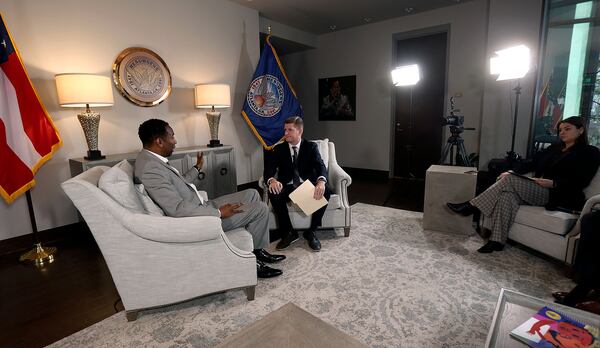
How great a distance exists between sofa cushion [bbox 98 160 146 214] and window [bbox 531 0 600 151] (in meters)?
4.49

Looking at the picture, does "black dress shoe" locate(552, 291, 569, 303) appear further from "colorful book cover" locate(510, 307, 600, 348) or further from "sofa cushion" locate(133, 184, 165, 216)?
"sofa cushion" locate(133, 184, 165, 216)

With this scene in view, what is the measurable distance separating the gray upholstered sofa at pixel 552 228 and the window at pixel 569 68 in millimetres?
2060

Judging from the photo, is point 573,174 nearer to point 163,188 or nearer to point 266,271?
point 266,271

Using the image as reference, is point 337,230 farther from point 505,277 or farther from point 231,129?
point 231,129

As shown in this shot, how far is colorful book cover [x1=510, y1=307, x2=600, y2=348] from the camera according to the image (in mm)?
1063

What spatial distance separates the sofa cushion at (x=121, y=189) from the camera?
1.54 meters

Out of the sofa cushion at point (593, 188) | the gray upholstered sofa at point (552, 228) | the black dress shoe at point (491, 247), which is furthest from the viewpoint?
the black dress shoe at point (491, 247)

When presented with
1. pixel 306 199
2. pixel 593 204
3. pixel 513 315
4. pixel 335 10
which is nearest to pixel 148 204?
pixel 306 199

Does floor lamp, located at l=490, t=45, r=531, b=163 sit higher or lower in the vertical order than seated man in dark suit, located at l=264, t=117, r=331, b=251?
higher

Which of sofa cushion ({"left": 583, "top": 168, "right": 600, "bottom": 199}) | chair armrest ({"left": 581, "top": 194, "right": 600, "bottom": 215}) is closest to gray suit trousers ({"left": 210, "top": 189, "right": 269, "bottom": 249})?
chair armrest ({"left": 581, "top": 194, "right": 600, "bottom": 215})

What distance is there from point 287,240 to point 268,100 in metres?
2.52

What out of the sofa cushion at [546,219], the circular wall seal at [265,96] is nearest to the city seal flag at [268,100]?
the circular wall seal at [265,96]

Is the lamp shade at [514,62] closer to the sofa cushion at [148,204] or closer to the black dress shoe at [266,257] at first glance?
the black dress shoe at [266,257]

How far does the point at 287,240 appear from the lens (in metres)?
2.65
